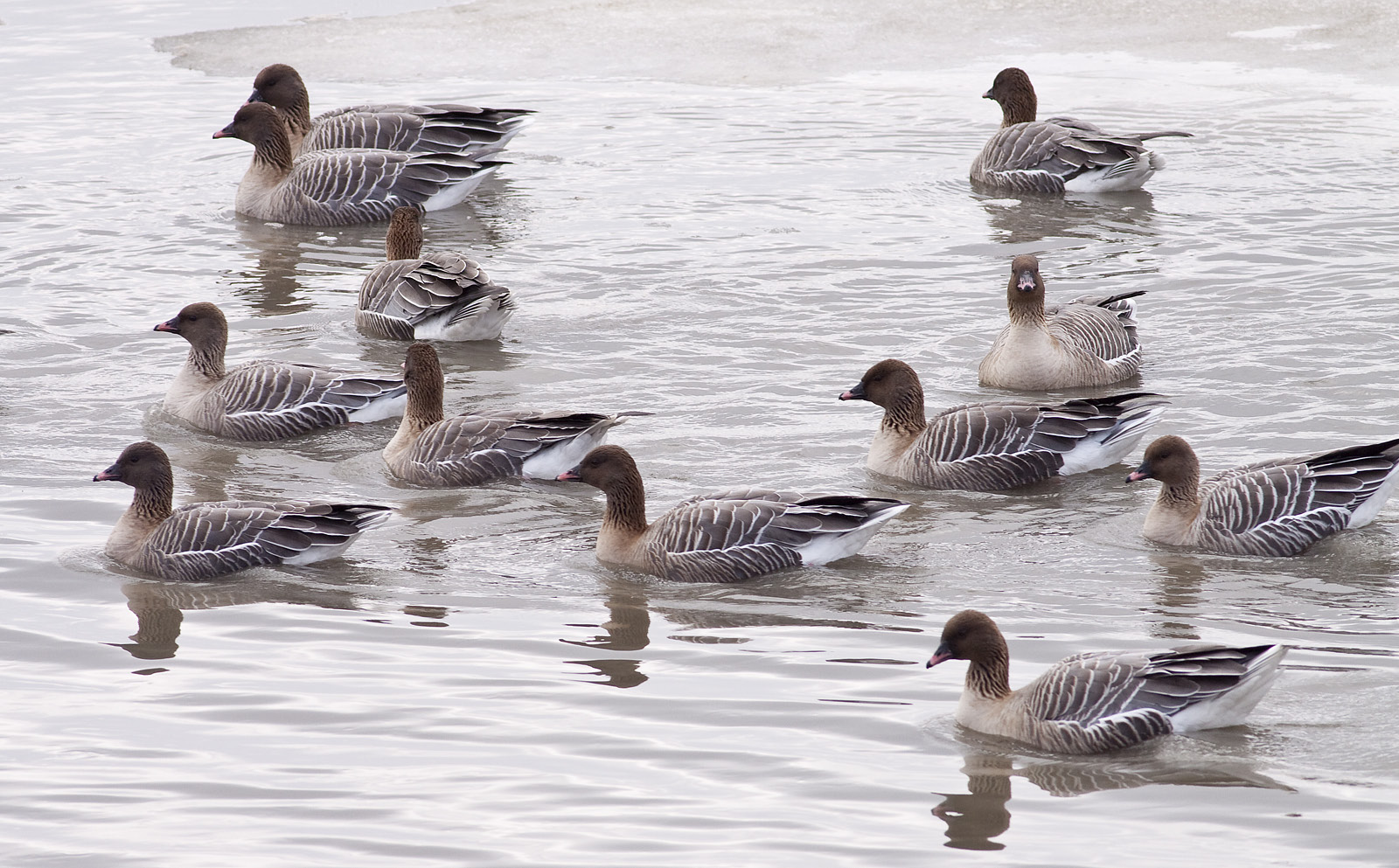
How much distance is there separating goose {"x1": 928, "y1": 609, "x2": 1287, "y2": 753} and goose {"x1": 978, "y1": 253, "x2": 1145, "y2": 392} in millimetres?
5234

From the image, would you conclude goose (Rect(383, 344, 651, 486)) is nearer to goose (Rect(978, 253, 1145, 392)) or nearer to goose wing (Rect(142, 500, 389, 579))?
goose wing (Rect(142, 500, 389, 579))

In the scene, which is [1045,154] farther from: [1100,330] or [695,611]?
[695,611]

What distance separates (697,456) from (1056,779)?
464 centimetres

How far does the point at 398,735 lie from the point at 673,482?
3.90 meters

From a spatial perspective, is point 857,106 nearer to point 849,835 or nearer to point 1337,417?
point 1337,417

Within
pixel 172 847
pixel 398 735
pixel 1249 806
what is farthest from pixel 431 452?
pixel 1249 806

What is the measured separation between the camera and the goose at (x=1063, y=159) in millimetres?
17406

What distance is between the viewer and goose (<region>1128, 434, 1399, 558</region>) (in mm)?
9430

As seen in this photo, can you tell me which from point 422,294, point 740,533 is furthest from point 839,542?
point 422,294

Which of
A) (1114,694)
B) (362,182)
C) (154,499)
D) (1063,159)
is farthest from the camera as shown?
(362,182)

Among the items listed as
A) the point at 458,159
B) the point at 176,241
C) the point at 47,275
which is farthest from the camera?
the point at 458,159

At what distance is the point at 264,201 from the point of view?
17.8m

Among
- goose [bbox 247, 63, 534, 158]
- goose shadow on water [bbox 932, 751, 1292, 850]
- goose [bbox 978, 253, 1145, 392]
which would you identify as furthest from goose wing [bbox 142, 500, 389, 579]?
goose [bbox 247, 63, 534, 158]

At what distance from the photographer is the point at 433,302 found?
1378 cm
